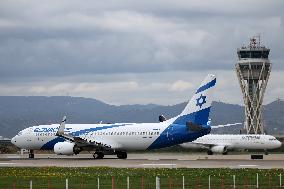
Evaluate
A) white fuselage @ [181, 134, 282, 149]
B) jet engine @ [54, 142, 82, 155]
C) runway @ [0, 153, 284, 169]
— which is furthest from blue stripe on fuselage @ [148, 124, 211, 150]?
white fuselage @ [181, 134, 282, 149]

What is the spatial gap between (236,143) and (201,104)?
5080 centimetres

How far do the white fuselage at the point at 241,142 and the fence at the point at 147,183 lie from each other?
7457 centimetres

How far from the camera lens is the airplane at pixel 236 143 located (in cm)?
Result: 13662

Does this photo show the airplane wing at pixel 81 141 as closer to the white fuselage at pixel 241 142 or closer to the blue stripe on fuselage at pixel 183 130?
the blue stripe on fuselage at pixel 183 130

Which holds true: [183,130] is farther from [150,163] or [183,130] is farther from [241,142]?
[241,142]

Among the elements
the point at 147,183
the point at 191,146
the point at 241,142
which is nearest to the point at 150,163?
the point at 147,183

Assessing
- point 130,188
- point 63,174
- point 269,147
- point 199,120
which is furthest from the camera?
point 269,147

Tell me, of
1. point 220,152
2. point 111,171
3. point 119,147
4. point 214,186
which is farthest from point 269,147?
point 214,186

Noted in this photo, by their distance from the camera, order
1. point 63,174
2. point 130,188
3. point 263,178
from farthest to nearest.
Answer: point 63,174, point 263,178, point 130,188

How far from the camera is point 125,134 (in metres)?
100

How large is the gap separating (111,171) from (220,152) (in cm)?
7141

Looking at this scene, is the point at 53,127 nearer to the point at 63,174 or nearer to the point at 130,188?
the point at 63,174

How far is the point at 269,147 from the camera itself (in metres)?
136

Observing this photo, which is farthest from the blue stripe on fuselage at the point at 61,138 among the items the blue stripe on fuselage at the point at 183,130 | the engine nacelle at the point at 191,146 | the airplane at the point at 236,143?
the engine nacelle at the point at 191,146
